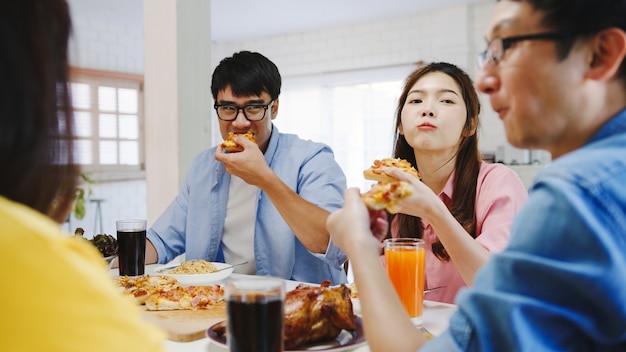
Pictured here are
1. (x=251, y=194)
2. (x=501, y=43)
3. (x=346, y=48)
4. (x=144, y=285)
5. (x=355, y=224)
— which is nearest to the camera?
(x=501, y=43)

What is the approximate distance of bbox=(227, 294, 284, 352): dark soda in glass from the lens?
3.74ft

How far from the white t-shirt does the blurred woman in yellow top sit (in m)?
1.81

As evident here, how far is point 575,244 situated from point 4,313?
0.77m

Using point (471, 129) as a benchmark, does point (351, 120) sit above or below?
above

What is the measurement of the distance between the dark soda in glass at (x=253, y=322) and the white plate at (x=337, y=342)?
16 centimetres

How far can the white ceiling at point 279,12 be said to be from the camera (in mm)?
6730

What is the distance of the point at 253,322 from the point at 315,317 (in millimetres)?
257

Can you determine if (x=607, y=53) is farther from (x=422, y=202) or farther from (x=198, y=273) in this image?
(x=198, y=273)

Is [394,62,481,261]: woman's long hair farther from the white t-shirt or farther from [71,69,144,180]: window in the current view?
[71,69,144,180]: window

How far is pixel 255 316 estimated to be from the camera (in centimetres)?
114

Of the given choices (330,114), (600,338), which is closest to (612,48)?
(600,338)

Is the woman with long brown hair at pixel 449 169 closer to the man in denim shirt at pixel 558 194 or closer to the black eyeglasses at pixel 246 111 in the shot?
the black eyeglasses at pixel 246 111

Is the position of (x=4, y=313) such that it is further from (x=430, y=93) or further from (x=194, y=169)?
(x=194, y=169)

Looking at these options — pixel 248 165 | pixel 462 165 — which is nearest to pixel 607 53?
pixel 462 165
